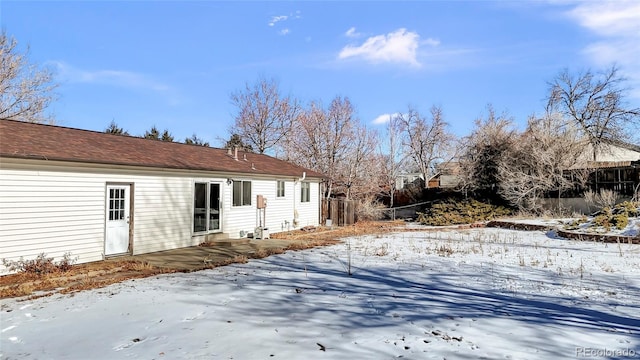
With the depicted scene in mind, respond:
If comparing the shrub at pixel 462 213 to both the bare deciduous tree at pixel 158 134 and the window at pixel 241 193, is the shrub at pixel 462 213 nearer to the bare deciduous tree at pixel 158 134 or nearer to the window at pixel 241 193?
the window at pixel 241 193

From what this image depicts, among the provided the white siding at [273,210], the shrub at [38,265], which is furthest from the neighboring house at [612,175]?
the shrub at [38,265]

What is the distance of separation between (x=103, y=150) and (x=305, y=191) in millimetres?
10624

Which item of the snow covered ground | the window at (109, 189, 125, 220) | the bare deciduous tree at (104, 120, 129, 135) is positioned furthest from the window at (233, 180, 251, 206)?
the bare deciduous tree at (104, 120, 129, 135)

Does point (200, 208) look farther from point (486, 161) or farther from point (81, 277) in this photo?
point (486, 161)

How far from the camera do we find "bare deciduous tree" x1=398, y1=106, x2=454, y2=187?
40.5 meters

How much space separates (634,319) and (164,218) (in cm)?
1103

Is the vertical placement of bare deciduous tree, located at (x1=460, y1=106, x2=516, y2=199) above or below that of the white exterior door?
above

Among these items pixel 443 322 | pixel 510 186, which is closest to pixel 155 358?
pixel 443 322

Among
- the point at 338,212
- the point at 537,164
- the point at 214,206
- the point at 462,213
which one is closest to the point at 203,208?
the point at 214,206

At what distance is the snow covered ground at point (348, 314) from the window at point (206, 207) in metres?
4.82

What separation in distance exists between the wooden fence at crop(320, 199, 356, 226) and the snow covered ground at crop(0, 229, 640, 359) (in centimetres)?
1222

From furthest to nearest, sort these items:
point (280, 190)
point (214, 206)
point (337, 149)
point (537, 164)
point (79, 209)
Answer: point (337, 149), point (537, 164), point (280, 190), point (214, 206), point (79, 209)

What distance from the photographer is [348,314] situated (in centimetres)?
540

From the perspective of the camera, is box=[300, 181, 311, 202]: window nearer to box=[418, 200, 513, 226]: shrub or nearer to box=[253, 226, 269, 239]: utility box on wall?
box=[253, 226, 269, 239]: utility box on wall
